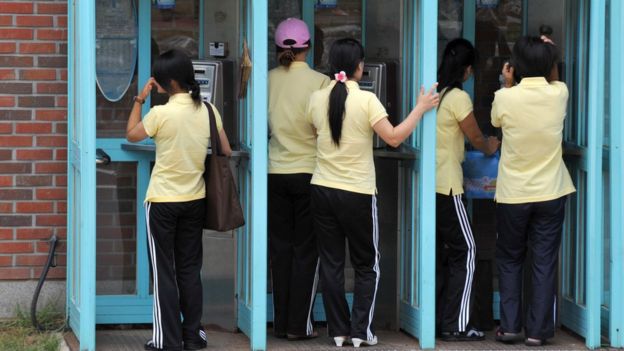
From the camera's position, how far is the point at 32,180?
7.47 m

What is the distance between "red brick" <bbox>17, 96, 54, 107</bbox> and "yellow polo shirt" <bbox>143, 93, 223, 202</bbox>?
1121mm

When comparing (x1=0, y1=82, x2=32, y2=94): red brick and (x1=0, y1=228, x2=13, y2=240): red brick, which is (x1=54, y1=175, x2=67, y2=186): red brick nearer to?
(x1=0, y1=228, x2=13, y2=240): red brick

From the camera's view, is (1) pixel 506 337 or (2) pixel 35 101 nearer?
(1) pixel 506 337

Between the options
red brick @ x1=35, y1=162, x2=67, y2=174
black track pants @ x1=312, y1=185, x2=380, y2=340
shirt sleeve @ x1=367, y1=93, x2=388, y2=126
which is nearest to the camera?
shirt sleeve @ x1=367, y1=93, x2=388, y2=126

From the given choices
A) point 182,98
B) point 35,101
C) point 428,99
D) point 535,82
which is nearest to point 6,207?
point 35,101

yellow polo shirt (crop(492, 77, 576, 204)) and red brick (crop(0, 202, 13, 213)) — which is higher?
yellow polo shirt (crop(492, 77, 576, 204))

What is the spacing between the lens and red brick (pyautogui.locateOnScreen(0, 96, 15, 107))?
742cm

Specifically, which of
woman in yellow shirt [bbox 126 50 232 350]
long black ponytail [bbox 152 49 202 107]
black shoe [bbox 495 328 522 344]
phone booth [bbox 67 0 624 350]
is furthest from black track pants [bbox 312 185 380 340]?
long black ponytail [bbox 152 49 202 107]

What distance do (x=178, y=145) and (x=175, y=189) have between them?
24 centimetres

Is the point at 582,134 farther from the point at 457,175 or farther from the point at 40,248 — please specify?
the point at 40,248

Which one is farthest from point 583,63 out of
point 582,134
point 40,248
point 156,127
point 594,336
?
point 40,248

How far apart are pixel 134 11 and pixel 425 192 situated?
2086mm

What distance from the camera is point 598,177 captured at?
7.05 metres

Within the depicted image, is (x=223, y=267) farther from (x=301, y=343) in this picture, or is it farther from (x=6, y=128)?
(x=6, y=128)
